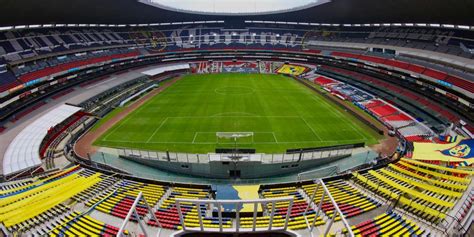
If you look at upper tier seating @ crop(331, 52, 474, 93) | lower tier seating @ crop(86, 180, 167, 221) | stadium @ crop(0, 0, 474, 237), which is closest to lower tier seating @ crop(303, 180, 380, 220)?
stadium @ crop(0, 0, 474, 237)

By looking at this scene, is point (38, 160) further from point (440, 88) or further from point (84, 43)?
point (440, 88)

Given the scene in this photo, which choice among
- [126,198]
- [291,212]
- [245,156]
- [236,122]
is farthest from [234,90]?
[291,212]

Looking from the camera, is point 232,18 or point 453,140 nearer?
point 453,140

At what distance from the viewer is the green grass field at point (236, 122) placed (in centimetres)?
2991

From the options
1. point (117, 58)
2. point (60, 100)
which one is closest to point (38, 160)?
point (60, 100)

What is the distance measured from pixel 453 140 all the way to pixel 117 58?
65.2 meters

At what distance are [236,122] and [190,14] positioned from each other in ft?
178

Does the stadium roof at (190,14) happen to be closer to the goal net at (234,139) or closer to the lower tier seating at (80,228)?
the goal net at (234,139)

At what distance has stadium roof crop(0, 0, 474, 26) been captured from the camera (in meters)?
38.4

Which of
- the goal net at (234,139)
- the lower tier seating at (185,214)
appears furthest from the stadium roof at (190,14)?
the lower tier seating at (185,214)

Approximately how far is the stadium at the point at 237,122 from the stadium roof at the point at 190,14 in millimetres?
464

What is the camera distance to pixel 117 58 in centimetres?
6119

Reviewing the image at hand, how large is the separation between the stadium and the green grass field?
12.1 inches

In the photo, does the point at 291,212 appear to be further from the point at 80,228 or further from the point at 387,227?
the point at 80,228
